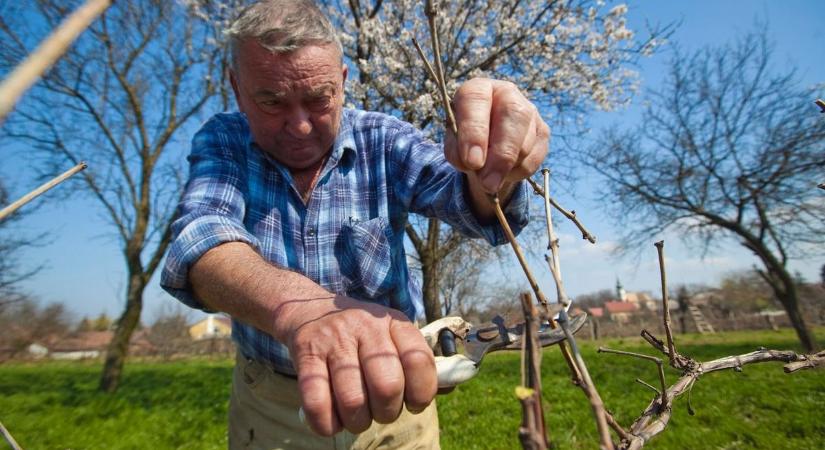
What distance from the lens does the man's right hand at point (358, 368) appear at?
75cm

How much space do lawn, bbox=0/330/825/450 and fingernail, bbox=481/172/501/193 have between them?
17.5ft

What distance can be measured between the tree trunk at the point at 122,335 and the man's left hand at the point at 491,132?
501 inches

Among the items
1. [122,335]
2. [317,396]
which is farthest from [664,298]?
[122,335]

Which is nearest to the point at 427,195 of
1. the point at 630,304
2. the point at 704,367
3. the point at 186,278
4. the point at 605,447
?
the point at 186,278

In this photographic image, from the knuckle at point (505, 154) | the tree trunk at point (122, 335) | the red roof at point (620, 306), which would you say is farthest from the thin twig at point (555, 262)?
the red roof at point (620, 306)

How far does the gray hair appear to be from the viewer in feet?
5.79

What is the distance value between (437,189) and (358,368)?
3.58 ft

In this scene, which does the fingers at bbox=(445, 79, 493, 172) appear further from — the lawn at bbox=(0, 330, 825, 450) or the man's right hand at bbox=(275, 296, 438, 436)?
the lawn at bbox=(0, 330, 825, 450)

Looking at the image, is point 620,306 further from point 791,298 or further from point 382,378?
point 382,378

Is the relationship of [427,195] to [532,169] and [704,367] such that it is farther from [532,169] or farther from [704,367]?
[704,367]

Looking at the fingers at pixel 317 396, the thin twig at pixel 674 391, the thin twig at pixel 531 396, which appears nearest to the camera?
the thin twig at pixel 531 396

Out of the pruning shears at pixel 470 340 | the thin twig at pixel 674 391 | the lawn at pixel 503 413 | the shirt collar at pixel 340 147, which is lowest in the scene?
the lawn at pixel 503 413

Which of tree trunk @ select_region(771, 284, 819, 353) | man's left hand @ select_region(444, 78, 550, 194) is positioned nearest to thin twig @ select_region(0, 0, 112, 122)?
man's left hand @ select_region(444, 78, 550, 194)

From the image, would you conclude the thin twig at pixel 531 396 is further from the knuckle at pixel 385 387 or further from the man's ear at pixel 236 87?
the man's ear at pixel 236 87
